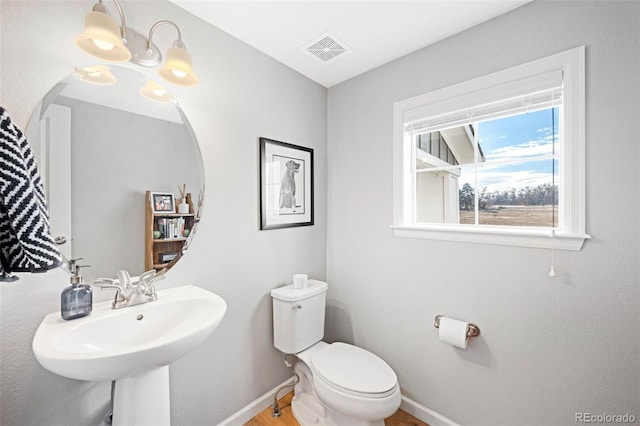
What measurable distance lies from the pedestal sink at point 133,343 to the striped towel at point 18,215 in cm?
28

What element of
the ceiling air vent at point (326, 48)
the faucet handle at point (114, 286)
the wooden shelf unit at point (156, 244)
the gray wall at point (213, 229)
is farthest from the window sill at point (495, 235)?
the faucet handle at point (114, 286)

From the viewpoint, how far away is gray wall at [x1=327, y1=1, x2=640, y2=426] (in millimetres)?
1151

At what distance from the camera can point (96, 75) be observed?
1129 mm

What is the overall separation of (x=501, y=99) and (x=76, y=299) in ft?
7.04

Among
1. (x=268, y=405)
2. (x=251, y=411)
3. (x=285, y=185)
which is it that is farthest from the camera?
(x=285, y=185)

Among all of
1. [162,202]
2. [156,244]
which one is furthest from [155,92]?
[156,244]

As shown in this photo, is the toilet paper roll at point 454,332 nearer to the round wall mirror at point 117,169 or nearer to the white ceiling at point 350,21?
the round wall mirror at point 117,169

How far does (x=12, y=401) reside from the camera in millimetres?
942

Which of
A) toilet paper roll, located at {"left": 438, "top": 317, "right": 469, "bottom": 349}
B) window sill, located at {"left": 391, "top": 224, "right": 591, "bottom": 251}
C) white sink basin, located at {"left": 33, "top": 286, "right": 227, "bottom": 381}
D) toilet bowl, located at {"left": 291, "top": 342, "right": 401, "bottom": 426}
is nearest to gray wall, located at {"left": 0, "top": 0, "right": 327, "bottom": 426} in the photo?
white sink basin, located at {"left": 33, "top": 286, "right": 227, "bottom": 381}

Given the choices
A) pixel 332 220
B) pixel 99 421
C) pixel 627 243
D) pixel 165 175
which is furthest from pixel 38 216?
pixel 627 243

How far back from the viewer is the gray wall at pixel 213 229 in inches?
37.9

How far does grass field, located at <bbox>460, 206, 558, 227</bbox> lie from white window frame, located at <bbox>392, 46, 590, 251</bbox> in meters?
0.05

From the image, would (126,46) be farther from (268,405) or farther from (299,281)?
(268,405)

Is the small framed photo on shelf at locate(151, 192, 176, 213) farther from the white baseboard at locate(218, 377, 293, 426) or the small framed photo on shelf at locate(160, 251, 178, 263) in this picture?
the white baseboard at locate(218, 377, 293, 426)
